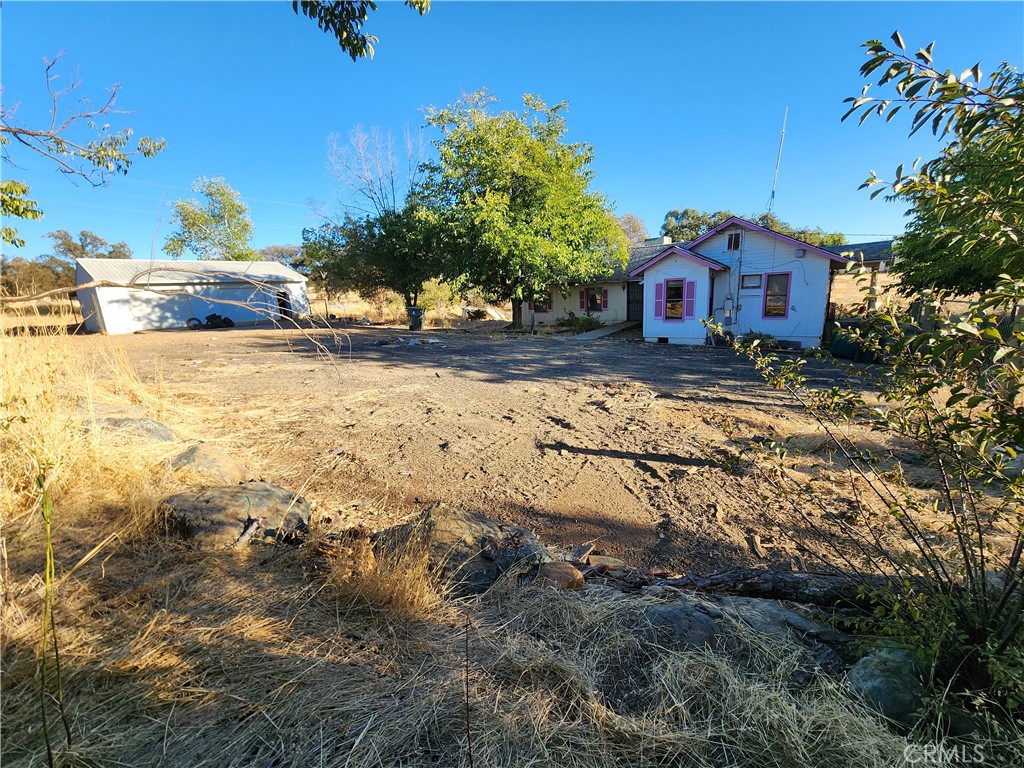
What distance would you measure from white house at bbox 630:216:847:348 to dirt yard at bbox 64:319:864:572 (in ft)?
15.8

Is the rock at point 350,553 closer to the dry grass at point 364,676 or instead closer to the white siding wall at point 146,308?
the dry grass at point 364,676

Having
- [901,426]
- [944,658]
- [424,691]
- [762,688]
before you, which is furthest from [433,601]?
[901,426]

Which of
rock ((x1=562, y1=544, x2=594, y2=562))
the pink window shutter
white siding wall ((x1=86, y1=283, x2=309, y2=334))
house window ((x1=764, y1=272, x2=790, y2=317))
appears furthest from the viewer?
white siding wall ((x1=86, y1=283, x2=309, y2=334))

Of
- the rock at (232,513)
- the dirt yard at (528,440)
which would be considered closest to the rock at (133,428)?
the dirt yard at (528,440)

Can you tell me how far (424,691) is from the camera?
66.2 inches

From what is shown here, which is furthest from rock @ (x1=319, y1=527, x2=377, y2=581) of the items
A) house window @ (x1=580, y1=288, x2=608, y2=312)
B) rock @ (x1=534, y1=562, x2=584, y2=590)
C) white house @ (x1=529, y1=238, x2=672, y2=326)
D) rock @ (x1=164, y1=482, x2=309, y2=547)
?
house window @ (x1=580, y1=288, x2=608, y2=312)

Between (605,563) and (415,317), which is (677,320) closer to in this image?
(415,317)

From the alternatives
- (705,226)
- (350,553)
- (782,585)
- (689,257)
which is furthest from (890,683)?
(705,226)

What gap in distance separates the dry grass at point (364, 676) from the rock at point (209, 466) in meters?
1.12

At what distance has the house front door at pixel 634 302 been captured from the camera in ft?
71.6

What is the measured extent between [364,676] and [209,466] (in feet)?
9.87

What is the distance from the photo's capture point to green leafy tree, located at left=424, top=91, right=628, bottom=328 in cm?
1905

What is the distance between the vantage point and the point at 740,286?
1572cm

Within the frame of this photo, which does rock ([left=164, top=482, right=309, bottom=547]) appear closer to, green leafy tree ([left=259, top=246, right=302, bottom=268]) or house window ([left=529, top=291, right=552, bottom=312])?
house window ([left=529, top=291, right=552, bottom=312])
